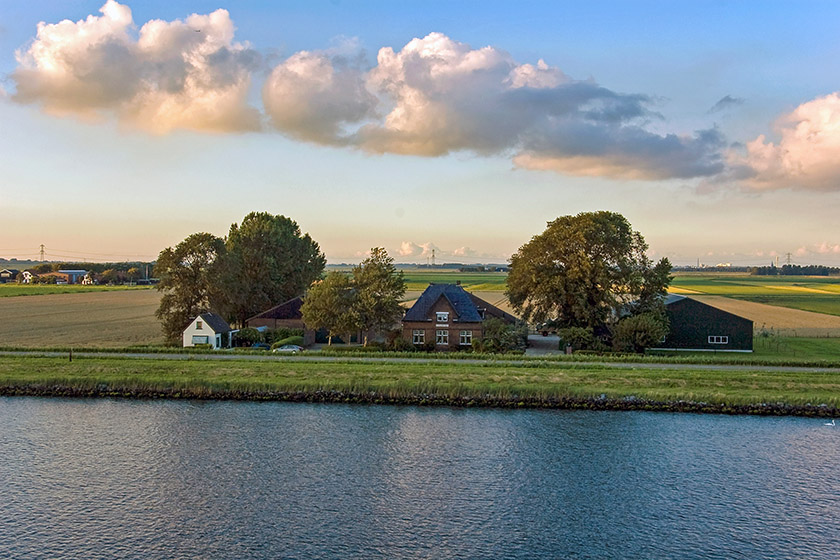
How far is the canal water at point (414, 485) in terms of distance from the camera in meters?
20.0

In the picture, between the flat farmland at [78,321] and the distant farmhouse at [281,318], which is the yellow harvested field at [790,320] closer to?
the distant farmhouse at [281,318]

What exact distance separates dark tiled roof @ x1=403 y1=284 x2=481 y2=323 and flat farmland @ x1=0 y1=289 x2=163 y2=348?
26712 mm

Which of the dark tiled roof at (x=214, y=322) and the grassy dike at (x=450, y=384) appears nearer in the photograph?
the grassy dike at (x=450, y=384)

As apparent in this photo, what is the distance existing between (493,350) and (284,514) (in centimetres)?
3680

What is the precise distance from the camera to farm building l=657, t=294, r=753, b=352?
61.0 metres

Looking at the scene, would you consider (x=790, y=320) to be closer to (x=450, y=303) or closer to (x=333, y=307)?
(x=450, y=303)

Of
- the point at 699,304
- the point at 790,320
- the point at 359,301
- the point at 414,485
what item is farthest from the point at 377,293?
the point at 790,320

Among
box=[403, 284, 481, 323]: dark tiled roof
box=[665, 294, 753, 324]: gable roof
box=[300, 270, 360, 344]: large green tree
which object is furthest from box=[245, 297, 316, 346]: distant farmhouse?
box=[665, 294, 753, 324]: gable roof

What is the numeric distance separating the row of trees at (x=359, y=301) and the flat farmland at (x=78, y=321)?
60.0 ft

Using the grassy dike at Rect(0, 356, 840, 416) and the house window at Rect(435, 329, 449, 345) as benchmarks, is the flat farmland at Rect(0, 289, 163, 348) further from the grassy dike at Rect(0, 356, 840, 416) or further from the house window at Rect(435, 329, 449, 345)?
the house window at Rect(435, 329, 449, 345)

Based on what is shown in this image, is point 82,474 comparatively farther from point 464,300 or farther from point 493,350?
point 464,300

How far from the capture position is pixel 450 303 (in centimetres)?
6041

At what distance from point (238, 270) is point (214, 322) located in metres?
10.4

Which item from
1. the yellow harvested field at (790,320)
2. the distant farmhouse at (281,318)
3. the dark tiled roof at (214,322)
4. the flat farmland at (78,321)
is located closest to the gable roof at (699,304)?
the yellow harvested field at (790,320)
